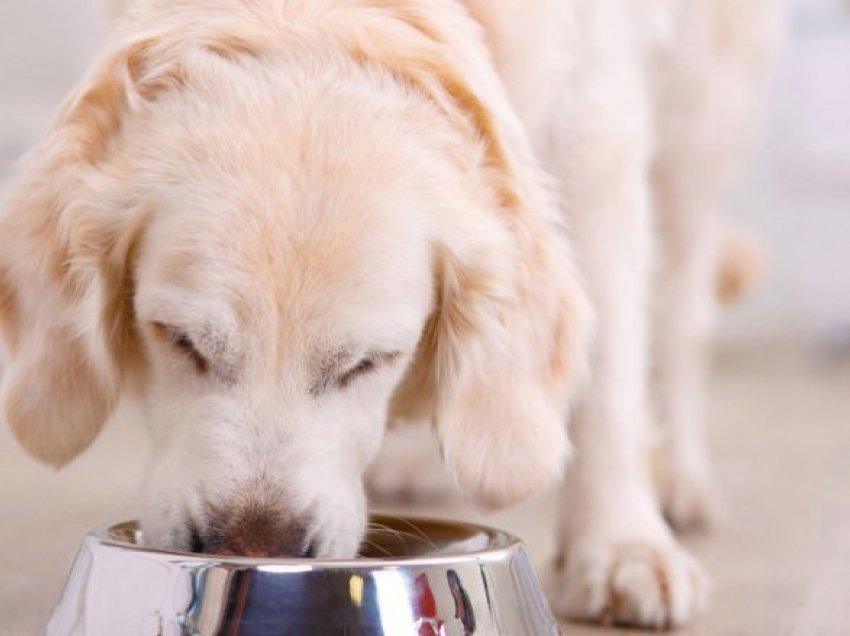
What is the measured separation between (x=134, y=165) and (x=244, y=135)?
0.50ft

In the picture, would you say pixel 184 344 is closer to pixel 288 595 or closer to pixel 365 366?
pixel 365 366

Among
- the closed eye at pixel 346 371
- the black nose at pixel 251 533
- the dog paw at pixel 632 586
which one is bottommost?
the dog paw at pixel 632 586

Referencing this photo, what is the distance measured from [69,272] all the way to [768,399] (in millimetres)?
3958

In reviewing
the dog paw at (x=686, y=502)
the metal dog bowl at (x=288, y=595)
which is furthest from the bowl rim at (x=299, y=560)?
the dog paw at (x=686, y=502)

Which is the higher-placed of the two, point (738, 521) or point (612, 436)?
point (612, 436)

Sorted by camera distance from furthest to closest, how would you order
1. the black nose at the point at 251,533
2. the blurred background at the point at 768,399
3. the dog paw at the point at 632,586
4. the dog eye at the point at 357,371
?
the blurred background at the point at 768,399
the dog paw at the point at 632,586
the dog eye at the point at 357,371
the black nose at the point at 251,533

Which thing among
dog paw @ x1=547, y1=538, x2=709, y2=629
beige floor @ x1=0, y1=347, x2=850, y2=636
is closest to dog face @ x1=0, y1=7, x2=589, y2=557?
dog paw @ x1=547, y1=538, x2=709, y2=629

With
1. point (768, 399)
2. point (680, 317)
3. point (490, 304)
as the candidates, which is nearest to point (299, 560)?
point (490, 304)

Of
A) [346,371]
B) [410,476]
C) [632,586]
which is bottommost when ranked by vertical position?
[632,586]

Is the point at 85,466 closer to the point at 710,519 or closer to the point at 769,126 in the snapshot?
the point at 710,519

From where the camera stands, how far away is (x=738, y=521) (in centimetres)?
281

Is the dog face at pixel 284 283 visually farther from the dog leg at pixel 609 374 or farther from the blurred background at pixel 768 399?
the blurred background at pixel 768 399

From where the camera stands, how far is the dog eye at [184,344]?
1.59 metres

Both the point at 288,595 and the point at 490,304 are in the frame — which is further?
the point at 490,304
